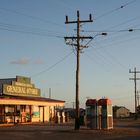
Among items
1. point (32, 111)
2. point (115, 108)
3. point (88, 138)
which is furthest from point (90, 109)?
point (115, 108)

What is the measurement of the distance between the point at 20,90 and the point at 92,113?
669 inches

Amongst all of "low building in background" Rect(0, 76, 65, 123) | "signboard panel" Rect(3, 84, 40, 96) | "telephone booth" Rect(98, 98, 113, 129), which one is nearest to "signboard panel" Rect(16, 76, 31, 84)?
"low building in background" Rect(0, 76, 65, 123)

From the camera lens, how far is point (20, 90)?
180 ft

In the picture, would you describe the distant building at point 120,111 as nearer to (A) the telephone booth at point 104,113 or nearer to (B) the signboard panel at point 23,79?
(B) the signboard panel at point 23,79

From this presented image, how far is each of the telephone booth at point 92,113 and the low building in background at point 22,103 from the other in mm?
9693

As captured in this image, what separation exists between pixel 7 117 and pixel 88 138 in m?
22.7

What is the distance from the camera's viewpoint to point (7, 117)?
166 ft

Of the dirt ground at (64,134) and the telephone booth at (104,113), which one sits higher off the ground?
the telephone booth at (104,113)

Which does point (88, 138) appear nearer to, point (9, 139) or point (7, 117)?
point (9, 139)

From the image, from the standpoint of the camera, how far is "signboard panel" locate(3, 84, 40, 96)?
168 feet

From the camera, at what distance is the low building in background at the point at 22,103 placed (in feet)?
163

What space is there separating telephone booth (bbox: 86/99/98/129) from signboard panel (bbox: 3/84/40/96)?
1331 cm

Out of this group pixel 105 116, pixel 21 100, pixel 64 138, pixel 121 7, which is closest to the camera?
pixel 64 138

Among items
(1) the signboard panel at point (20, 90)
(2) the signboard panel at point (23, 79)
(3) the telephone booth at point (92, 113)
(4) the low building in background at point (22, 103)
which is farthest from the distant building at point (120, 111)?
(3) the telephone booth at point (92, 113)
